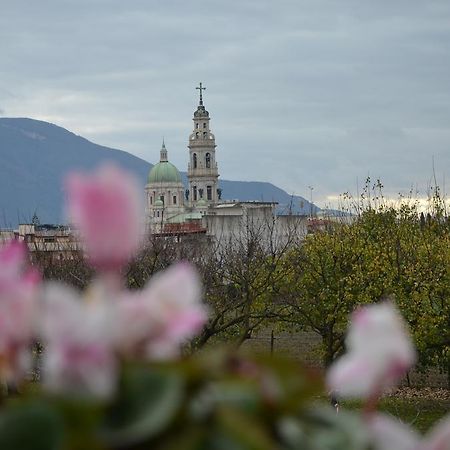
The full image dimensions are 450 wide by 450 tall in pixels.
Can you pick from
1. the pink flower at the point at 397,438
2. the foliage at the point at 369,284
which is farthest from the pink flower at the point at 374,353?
the foliage at the point at 369,284

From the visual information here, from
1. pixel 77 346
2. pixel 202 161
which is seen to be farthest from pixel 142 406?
pixel 202 161

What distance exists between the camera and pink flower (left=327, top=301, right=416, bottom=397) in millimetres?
1257

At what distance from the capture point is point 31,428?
3.69 feet

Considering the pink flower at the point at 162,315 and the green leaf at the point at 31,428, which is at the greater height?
the pink flower at the point at 162,315

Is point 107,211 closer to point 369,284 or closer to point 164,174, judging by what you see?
point 369,284

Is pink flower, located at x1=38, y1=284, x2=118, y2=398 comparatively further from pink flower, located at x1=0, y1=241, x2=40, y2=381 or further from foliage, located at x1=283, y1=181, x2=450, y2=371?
foliage, located at x1=283, y1=181, x2=450, y2=371

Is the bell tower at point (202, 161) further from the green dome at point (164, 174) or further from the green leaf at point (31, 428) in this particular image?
the green leaf at point (31, 428)

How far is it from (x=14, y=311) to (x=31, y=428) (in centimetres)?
20

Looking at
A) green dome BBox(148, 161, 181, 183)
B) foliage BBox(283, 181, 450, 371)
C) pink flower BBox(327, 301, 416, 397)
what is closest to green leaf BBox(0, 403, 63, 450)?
pink flower BBox(327, 301, 416, 397)

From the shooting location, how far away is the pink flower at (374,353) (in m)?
1.26

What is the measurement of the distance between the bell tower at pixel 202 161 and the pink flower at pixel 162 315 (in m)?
164

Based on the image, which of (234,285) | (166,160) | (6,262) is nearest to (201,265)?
(234,285)

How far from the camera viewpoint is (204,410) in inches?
45.8

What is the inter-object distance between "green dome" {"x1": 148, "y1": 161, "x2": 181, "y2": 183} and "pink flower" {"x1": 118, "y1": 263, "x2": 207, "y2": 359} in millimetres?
176151
